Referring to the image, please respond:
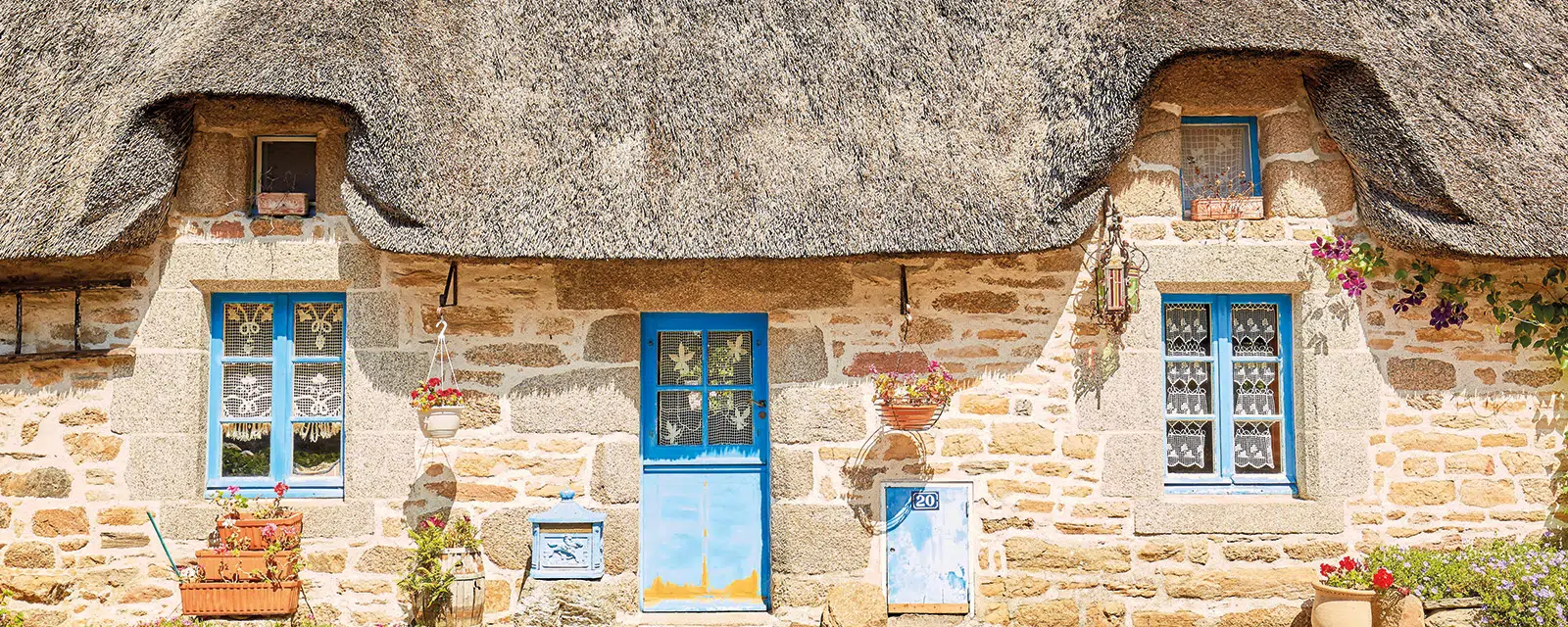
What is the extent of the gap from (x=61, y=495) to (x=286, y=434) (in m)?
1.02

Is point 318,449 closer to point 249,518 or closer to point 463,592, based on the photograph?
point 249,518

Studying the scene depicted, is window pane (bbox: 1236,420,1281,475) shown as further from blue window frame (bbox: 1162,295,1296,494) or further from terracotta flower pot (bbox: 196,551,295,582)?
terracotta flower pot (bbox: 196,551,295,582)

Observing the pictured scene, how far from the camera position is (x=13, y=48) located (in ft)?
18.2

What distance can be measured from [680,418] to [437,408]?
1.17 metres

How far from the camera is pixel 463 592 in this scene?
5.15 metres

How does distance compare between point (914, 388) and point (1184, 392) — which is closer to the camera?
point (914, 388)

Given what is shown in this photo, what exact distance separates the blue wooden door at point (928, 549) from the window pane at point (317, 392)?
2705mm

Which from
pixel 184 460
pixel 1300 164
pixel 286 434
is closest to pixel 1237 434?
pixel 1300 164

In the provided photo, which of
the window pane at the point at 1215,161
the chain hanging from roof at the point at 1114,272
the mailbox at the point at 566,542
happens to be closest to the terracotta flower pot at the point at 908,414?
the chain hanging from roof at the point at 1114,272

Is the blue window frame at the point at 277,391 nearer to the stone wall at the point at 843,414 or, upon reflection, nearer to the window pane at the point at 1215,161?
the stone wall at the point at 843,414

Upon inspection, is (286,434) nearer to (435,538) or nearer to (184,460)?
(184,460)

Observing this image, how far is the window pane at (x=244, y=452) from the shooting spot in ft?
17.9

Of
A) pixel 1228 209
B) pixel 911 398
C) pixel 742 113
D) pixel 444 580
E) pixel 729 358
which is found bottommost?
pixel 444 580

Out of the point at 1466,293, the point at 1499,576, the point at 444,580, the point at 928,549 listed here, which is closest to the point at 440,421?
the point at 444,580
